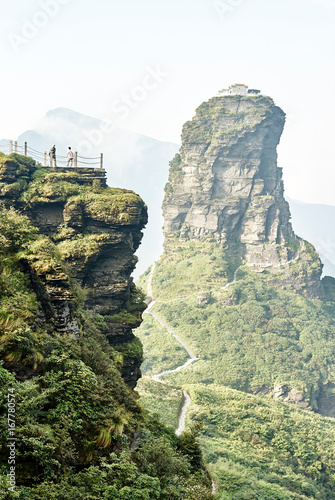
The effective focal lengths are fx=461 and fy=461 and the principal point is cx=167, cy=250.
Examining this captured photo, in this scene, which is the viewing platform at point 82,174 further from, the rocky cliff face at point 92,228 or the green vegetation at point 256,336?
the green vegetation at point 256,336

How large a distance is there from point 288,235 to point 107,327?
74.5 m

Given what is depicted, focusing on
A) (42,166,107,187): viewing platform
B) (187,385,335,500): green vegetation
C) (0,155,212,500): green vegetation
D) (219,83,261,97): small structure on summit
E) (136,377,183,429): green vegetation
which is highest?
(219,83,261,97): small structure on summit

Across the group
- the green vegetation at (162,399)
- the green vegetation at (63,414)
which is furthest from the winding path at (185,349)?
the green vegetation at (63,414)

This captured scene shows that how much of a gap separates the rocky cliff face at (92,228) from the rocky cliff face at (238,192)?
220 feet

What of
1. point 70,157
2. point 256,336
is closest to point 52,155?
point 70,157

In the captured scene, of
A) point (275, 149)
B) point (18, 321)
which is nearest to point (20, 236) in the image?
point (18, 321)

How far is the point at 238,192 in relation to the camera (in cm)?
8988

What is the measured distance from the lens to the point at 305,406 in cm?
6606

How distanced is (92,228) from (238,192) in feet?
230

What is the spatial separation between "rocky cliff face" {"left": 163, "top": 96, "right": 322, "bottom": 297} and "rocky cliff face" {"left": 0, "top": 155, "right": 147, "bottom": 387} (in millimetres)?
67019

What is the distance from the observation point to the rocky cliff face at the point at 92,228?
2156 cm

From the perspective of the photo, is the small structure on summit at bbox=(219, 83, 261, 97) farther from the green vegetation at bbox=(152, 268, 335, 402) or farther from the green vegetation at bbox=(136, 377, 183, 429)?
the green vegetation at bbox=(136, 377, 183, 429)

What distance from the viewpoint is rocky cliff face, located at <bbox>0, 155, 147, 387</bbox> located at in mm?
21562

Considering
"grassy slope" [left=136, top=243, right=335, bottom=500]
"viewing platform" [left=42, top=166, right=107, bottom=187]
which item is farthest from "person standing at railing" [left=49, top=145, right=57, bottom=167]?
"grassy slope" [left=136, top=243, right=335, bottom=500]
